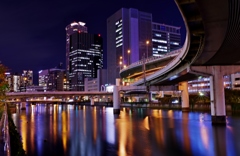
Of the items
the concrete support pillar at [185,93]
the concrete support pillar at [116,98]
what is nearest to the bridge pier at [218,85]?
the concrete support pillar at [185,93]

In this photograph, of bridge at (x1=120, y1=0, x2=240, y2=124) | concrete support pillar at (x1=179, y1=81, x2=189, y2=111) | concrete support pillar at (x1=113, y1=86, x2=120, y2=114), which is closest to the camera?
bridge at (x1=120, y1=0, x2=240, y2=124)

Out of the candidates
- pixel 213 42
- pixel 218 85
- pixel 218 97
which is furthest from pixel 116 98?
pixel 213 42

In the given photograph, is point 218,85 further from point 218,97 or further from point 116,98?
point 116,98

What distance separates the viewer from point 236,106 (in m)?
58.7

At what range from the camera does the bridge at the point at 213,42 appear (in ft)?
47.8

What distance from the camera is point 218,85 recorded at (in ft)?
117

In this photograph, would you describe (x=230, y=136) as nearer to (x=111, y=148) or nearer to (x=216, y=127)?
(x=216, y=127)

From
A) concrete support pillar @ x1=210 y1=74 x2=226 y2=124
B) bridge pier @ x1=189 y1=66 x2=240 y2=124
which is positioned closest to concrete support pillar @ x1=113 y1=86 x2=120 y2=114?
bridge pier @ x1=189 y1=66 x2=240 y2=124

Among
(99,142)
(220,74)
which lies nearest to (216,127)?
(220,74)

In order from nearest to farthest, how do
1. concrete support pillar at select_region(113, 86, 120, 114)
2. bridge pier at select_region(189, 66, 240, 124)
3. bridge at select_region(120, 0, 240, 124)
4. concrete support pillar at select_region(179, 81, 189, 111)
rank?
bridge at select_region(120, 0, 240, 124), bridge pier at select_region(189, 66, 240, 124), concrete support pillar at select_region(179, 81, 189, 111), concrete support pillar at select_region(113, 86, 120, 114)

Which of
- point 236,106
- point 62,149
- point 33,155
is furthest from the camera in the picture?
point 236,106

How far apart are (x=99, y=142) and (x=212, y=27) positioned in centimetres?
1477

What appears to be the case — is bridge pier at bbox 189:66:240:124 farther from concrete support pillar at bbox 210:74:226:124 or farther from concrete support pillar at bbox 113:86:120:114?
concrete support pillar at bbox 113:86:120:114

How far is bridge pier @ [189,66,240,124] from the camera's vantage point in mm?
35375
